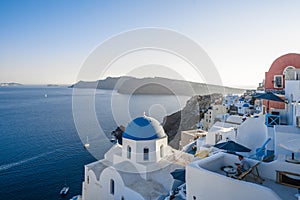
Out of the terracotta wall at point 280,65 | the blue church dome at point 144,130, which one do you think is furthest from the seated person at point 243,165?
the blue church dome at point 144,130

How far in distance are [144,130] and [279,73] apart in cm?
830

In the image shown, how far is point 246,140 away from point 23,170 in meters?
24.9

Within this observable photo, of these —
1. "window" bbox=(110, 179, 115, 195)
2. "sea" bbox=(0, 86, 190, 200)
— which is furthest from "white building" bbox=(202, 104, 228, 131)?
"window" bbox=(110, 179, 115, 195)

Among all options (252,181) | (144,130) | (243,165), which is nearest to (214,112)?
(144,130)

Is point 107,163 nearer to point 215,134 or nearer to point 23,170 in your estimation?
point 215,134

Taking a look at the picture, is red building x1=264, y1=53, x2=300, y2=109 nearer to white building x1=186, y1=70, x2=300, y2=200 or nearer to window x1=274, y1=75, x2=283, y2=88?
window x1=274, y1=75, x2=283, y2=88

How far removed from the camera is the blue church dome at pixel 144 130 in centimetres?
1296

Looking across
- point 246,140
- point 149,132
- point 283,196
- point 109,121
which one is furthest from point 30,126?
point 283,196

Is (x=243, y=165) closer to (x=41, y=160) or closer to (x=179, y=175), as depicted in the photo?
(x=179, y=175)

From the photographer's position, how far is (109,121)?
55156 millimetres

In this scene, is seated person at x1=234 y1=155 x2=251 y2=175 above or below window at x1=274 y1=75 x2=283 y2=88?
below

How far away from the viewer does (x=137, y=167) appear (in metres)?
12.5

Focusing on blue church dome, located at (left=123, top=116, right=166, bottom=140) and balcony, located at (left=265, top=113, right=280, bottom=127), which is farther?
blue church dome, located at (left=123, top=116, right=166, bottom=140)

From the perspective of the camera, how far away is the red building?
32.2ft
